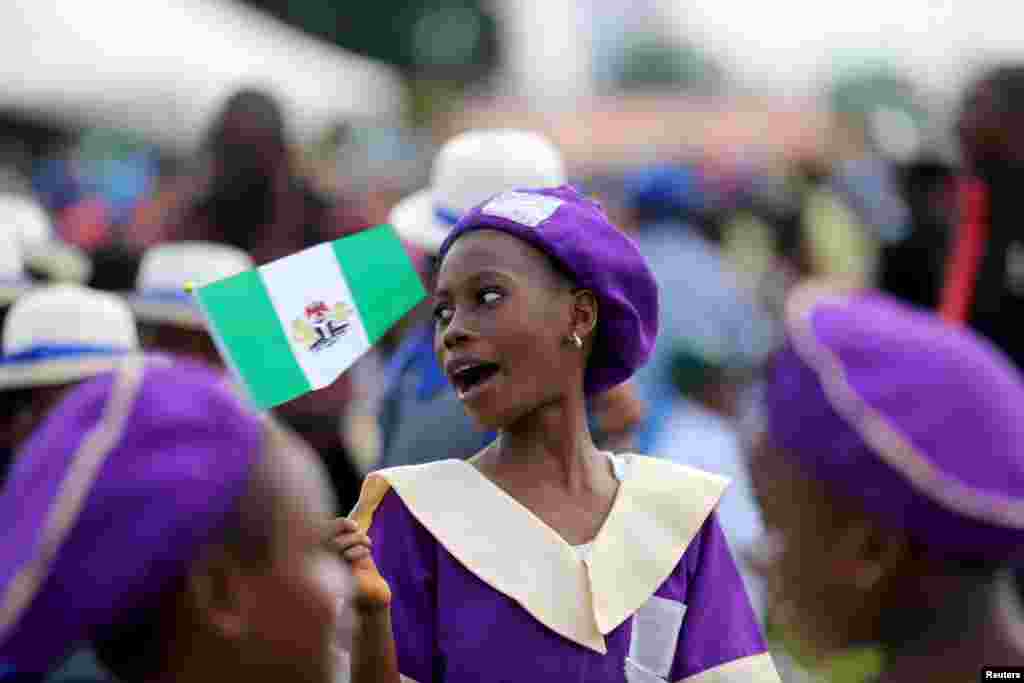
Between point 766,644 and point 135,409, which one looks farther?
point 766,644

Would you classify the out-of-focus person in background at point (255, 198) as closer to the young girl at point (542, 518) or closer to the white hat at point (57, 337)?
the white hat at point (57, 337)

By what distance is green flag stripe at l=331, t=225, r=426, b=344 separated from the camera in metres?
3.39

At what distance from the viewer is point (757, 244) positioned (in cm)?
1200

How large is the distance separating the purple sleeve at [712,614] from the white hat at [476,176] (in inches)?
59.9

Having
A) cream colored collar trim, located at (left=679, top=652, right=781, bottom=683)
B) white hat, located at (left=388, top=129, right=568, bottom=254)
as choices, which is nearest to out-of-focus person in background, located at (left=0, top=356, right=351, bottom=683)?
cream colored collar trim, located at (left=679, top=652, right=781, bottom=683)

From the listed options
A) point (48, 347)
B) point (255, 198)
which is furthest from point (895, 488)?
point (255, 198)

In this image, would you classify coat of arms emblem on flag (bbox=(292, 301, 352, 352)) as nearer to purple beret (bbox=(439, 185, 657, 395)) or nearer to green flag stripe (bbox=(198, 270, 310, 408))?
green flag stripe (bbox=(198, 270, 310, 408))

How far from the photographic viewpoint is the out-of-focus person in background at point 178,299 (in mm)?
5023

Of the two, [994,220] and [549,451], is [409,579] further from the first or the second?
[994,220]

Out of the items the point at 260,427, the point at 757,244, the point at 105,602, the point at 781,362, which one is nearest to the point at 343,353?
the point at 781,362

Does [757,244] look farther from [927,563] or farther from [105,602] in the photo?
[105,602]

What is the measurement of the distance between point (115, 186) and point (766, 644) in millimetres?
9781

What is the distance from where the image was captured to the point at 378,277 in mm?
3439

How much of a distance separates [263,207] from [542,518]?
311 cm
